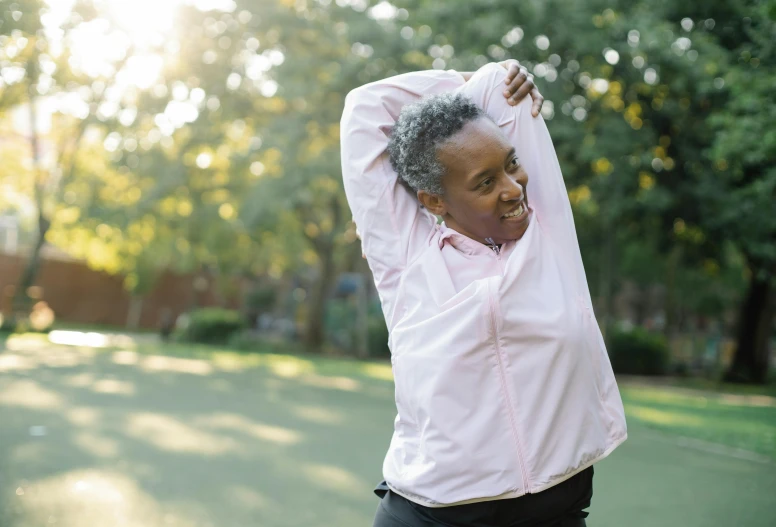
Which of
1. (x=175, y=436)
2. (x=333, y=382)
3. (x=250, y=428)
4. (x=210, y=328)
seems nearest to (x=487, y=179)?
(x=175, y=436)

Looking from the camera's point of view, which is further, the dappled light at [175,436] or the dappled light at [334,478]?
the dappled light at [175,436]

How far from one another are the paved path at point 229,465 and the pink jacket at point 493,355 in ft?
10.5

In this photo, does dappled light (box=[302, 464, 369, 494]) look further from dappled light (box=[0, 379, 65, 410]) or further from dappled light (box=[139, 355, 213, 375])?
dappled light (box=[139, 355, 213, 375])

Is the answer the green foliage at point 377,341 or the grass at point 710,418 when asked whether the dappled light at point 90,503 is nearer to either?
the grass at point 710,418

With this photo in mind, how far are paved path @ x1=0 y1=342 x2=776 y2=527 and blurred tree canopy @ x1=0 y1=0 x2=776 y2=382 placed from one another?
14.3 ft

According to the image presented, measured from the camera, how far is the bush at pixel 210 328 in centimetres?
2464

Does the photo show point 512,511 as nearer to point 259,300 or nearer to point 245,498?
point 245,498

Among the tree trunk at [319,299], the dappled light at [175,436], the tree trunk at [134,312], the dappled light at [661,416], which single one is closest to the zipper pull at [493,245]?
the dappled light at [175,436]

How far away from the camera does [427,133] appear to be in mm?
2010

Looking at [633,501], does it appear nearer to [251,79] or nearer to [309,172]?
[309,172]

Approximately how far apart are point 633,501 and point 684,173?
13.6 meters

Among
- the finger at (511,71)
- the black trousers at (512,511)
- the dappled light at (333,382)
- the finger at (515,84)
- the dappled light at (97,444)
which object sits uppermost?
the finger at (511,71)

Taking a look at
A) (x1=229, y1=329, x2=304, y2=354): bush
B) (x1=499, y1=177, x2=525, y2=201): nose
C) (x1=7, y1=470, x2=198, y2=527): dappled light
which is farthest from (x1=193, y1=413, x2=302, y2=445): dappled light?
(x1=229, y1=329, x2=304, y2=354): bush

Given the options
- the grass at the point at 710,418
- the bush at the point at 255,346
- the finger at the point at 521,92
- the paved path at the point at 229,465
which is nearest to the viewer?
the finger at the point at 521,92
